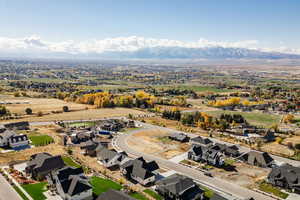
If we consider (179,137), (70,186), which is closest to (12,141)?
(70,186)

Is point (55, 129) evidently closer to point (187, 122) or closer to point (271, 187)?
point (187, 122)

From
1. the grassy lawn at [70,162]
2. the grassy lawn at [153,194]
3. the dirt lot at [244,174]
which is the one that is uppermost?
the grassy lawn at [70,162]

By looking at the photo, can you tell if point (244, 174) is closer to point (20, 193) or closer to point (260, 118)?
point (20, 193)

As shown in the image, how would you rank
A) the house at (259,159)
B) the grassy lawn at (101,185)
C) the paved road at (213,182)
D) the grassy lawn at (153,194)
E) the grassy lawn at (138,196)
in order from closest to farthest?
the grassy lawn at (138,196)
the grassy lawn at (153,194)
the grassy lawn at (101,185)
the paved road at (213,182)
the house at (259,159)

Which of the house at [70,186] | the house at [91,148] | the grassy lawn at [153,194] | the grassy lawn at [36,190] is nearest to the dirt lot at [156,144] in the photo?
the house at [91,148]

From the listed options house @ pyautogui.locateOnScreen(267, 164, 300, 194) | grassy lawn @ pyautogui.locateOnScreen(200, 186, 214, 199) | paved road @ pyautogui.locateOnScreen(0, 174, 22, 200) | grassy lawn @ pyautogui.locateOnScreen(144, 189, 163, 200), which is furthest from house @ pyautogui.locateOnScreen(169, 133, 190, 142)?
paved road @ pyautogui.locateOnScreen(0, 174, 22, 200)

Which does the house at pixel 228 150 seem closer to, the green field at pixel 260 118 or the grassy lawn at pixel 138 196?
the grassy lawn at pixel 138 196

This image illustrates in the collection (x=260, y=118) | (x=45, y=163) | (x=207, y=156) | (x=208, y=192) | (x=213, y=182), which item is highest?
(x=45, y=163)
